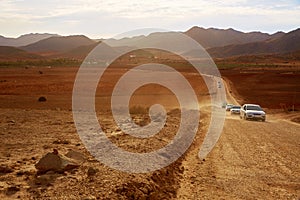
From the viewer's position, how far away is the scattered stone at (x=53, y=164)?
35.0 ft

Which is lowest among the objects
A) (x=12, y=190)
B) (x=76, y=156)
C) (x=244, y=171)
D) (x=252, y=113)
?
(x=252, y=113)

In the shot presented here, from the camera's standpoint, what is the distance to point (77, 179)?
403 inches

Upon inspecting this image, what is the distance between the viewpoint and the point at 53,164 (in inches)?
426

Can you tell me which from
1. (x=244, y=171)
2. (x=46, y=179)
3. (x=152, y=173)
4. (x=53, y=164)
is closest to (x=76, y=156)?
(x=53, y=164)

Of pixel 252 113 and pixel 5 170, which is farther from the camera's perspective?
pixel 252 113

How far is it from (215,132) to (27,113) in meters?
10.3

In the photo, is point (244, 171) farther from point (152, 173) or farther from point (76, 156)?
point (76, 156)

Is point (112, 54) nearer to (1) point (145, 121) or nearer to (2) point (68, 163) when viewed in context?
(1) point (145, 121)

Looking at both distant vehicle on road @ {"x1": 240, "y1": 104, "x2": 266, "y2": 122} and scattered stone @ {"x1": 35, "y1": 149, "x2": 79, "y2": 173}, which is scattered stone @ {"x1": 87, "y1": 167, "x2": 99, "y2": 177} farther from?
distant vehicle on road @ {"x1": 240, "y1": 104, "x2": 266, "y2": 122}

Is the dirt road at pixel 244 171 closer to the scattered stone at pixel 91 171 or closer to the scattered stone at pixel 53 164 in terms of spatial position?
the scattered stone at pixel 91 171

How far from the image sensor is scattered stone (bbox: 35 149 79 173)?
420 inches

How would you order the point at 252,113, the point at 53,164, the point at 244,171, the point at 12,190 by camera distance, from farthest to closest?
1. the point at 252,113
2. the point at 244,171
3. the point at 53,164
4. the point at 12,190

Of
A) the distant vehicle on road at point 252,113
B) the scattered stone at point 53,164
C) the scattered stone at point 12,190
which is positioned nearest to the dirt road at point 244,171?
the scattered stone at point 53,164

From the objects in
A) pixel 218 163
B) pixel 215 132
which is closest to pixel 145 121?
pixel 215 132
